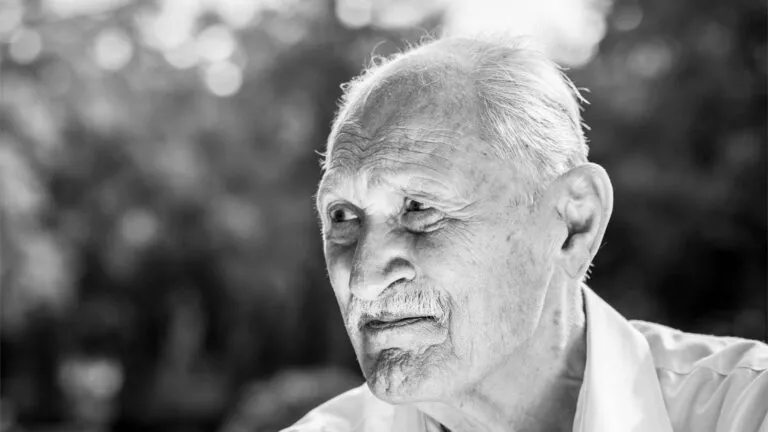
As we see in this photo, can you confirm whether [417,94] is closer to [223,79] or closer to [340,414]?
[340,414]

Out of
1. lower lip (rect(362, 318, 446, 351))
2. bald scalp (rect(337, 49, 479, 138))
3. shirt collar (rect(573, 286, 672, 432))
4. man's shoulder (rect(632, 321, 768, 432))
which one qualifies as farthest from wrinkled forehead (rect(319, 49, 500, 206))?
man's shoulder (rect(632, 321, 768, 432))

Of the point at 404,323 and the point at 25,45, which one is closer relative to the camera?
the point at 404,323

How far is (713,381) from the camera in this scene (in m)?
1.55

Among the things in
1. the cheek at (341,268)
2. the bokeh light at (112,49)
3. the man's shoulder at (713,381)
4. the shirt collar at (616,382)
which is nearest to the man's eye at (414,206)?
the cheek at (341,268)

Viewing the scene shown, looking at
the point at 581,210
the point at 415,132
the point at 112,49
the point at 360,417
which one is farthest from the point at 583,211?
the point at 112,49

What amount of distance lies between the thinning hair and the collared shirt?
30 cm

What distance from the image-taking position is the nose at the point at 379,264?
140 cm

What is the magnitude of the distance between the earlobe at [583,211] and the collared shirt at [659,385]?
0.46 feet

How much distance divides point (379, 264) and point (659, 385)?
1.78 ft

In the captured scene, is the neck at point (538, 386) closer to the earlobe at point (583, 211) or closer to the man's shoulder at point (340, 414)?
the earlobe at point (583, 211)

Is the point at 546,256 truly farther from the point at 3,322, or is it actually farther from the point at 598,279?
the point at 3,322

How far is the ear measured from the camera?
151cm

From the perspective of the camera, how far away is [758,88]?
9.30 metres

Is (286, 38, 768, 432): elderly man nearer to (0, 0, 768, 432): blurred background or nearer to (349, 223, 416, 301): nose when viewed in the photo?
(349, 223, 416, 301): nose
